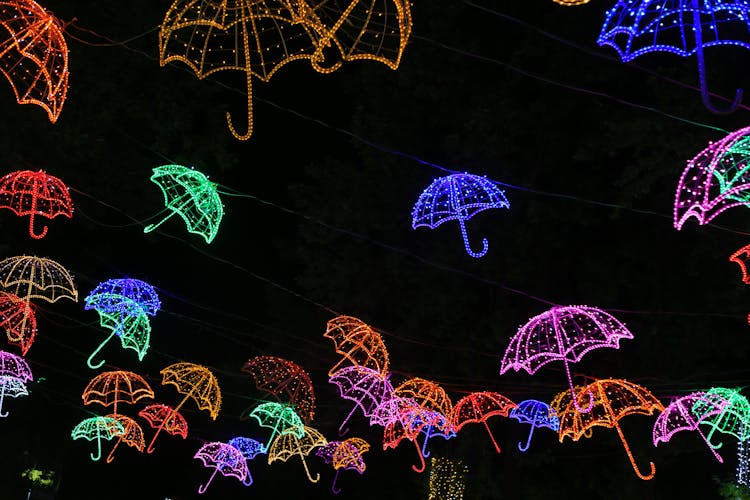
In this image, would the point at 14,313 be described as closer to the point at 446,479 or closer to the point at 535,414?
the point at 535,414

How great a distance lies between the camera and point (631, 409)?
28.0ft

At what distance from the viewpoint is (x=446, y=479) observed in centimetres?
1571

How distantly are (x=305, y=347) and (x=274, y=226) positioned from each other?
380 centimetres

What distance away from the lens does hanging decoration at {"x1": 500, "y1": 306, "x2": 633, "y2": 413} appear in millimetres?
7898

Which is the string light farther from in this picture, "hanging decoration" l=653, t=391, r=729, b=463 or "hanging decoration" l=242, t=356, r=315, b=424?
"hanging decoration" l=653, t=391, r=729, b=463

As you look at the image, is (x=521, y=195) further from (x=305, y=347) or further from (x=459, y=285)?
(x=305, y=347)

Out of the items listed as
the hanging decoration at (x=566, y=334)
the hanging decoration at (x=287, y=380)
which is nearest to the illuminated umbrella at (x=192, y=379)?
the hanging decoration at (x=287, y=380)

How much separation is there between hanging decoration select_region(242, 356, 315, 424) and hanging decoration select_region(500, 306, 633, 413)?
398cm

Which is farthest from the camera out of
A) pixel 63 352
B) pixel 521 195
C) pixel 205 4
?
pixel 63 352

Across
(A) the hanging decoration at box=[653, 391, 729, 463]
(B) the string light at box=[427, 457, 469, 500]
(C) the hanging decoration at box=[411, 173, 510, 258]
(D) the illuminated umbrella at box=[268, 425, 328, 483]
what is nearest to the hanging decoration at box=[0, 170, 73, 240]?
(C) the hanging decoration at box=[411, 173, 510, 258]

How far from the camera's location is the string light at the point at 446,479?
1544 centimetres

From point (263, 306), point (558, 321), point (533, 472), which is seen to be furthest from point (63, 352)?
point (558, 321)

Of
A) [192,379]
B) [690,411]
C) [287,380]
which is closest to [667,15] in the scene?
[690,411]

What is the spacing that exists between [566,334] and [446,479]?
851 cm
